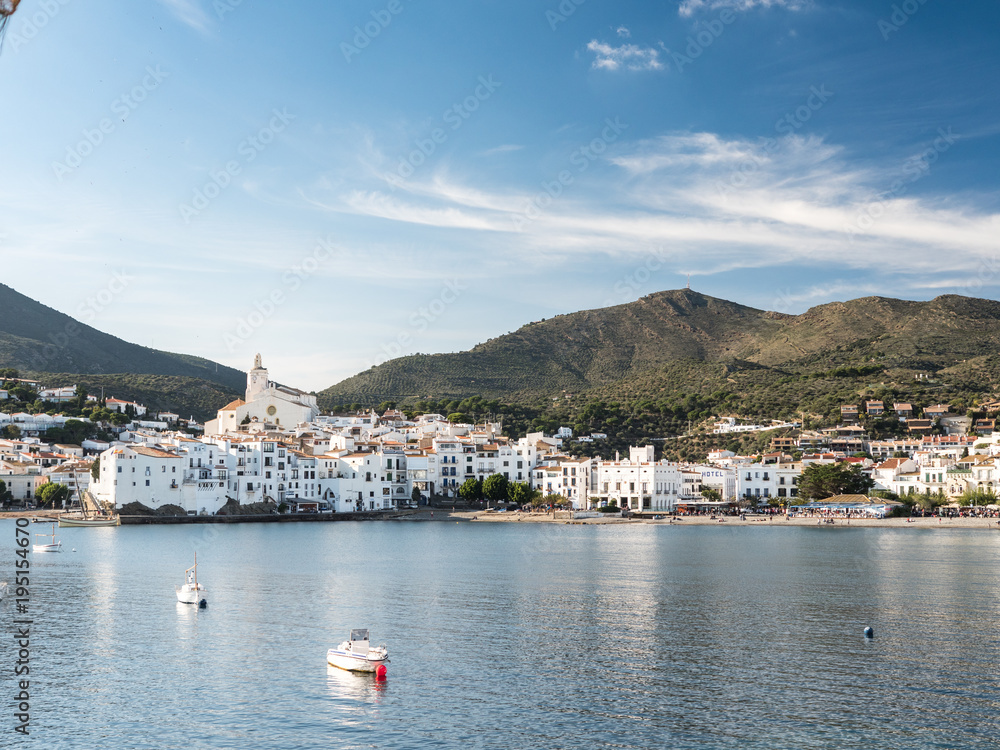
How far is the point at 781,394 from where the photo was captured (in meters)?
114

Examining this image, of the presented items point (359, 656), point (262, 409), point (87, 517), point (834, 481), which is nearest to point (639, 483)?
point (834, 481)

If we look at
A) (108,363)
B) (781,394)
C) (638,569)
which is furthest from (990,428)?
(108,363)

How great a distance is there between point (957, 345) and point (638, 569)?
10013cm

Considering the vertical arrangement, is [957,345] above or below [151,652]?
above

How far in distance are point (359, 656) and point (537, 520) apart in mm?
58959

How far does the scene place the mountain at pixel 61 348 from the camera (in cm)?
14825

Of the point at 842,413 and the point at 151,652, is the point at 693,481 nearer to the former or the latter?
the point at 842,413

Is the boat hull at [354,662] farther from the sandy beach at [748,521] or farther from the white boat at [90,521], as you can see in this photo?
the sandy beach at [748,521]

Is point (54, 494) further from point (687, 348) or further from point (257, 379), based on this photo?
point (687, 348)

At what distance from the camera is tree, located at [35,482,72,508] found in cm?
7844

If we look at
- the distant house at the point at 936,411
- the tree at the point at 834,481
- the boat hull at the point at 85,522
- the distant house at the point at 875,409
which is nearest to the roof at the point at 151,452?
the boat hull at the point at 85,522

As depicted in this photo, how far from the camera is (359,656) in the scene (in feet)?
65.5

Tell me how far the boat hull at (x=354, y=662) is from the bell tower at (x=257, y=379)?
305 ft

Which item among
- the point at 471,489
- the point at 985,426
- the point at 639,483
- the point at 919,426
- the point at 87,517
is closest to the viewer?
the point at 87,517
